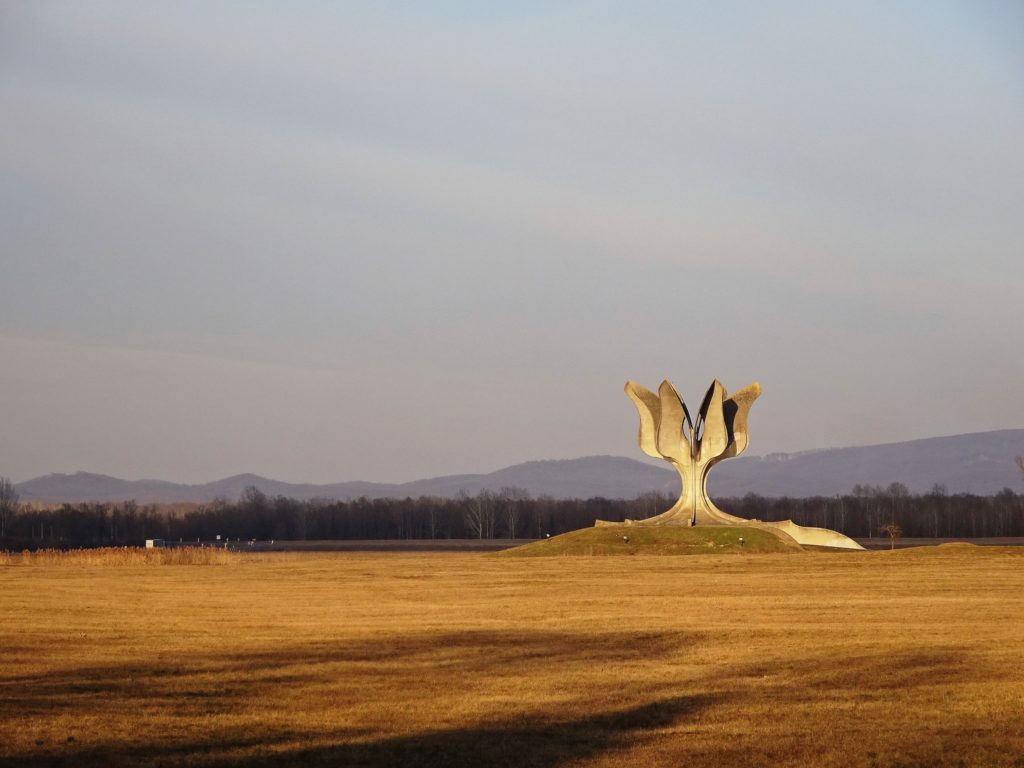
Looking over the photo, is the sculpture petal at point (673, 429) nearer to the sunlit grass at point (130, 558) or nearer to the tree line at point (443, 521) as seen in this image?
the sunlit grass at point (130, 558)

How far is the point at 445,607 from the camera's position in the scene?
95.7 feet

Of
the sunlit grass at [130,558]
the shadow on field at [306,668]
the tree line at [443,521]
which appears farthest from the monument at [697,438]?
the tree line at [443,521]

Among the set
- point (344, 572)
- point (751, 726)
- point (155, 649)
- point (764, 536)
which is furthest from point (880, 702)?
point (764, 536)

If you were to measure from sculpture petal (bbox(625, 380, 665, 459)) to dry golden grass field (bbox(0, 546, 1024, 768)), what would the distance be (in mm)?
24979

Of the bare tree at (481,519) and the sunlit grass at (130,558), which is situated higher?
the bare tree at (481,519)

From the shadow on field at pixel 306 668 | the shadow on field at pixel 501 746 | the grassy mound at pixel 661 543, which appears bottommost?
the shadow on field at pixel 501 746

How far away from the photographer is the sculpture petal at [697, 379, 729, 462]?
59.1m

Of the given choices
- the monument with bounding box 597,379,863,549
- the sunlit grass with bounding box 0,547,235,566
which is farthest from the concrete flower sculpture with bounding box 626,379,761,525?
the sunlit grass with bounding box 0,547,235,566

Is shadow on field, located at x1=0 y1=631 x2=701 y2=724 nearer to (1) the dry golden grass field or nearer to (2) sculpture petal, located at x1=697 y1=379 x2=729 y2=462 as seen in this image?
(1) the dry golden grass field

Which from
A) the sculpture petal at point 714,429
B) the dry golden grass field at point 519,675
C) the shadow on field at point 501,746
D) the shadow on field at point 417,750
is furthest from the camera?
the sculpture petal at point 714,429

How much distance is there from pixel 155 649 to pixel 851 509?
110 metres

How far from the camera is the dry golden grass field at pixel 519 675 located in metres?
13.0

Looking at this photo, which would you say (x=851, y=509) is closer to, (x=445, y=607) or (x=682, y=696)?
(x=445, y=607)

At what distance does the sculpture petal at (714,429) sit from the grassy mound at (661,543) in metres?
4.71
